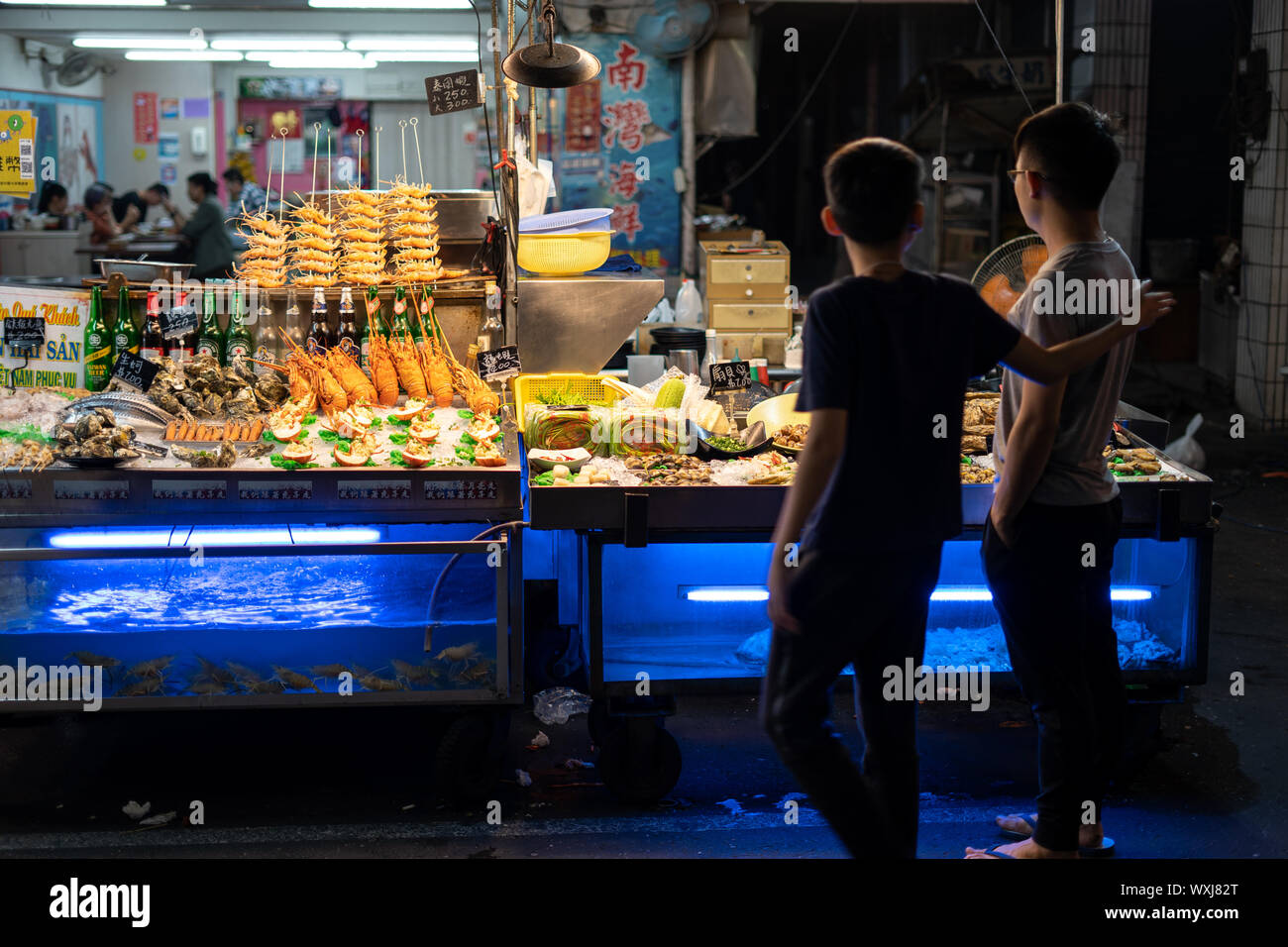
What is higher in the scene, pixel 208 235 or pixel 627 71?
pixel 627 71

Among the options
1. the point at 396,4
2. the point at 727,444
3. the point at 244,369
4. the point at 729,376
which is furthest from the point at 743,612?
the point at 396,4

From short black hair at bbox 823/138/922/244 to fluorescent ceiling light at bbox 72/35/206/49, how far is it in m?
10.2

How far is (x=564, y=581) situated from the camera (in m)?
4.62

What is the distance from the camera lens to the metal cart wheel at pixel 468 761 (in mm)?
3896

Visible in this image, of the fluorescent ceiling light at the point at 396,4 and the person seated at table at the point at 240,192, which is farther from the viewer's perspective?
the person seated at table at the point at 240,192

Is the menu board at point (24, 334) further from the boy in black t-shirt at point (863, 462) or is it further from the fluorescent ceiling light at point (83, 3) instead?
the fluorescent ceiling light at point (83, 3)

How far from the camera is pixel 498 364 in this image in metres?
4.47

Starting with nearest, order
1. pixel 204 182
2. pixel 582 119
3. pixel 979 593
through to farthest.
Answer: pixel 979 593, pixel 582 119, pixel 204 182

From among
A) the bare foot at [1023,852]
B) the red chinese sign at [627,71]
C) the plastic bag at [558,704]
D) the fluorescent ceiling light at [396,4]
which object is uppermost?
the fluorescent ceiling light at [396,4]

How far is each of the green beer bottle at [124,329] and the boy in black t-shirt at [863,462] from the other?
9.54 feet

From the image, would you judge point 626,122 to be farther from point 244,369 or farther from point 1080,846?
point 1080,846

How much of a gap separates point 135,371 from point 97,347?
1.12ft

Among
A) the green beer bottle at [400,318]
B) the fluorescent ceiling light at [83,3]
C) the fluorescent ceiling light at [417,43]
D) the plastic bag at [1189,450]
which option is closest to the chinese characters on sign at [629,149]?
the fluorescent ceiling light at [417,43]
